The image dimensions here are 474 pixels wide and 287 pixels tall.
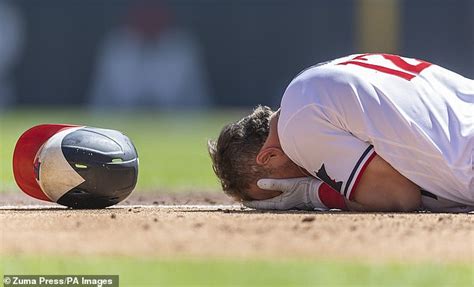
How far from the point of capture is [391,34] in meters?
22.2

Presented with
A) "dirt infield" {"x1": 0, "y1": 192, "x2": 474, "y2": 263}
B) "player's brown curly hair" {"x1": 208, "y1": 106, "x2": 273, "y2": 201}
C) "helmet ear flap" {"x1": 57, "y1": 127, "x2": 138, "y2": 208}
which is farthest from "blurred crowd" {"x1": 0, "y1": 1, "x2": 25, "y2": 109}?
"player's brown curly hair" {"x1": 208, "y1": 106, "x2": 273, "y2": 201}

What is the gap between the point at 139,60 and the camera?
23.3m

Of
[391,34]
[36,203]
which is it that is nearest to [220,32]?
[391,34]

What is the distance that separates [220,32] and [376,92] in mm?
19251

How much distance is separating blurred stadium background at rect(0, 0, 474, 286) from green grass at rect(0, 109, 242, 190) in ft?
0.49

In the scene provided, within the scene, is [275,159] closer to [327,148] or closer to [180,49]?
[327,148]

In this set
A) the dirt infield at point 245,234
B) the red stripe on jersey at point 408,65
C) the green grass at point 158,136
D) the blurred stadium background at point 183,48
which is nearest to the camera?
the dirt infield at point 245,234

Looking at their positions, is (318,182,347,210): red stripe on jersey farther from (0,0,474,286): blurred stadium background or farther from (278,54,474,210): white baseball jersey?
(0,0,474,286): blurred stadium background

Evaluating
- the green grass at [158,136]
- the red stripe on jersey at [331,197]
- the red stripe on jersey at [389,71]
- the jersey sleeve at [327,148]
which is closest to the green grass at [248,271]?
the jersey sleeve at [327,148]

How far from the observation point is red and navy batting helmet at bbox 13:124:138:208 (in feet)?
19.2

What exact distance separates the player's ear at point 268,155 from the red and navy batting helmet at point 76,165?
32.3 inches

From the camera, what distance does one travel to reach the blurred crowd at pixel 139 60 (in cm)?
2345

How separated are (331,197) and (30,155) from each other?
182 cm

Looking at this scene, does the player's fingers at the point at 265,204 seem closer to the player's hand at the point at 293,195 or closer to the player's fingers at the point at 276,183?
the player's hand at the point at 293,195
